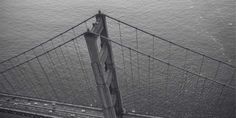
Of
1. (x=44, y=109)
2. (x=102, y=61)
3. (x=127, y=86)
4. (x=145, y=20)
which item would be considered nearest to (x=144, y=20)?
(x=145, y=20)

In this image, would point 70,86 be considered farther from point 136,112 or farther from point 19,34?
point 19,34

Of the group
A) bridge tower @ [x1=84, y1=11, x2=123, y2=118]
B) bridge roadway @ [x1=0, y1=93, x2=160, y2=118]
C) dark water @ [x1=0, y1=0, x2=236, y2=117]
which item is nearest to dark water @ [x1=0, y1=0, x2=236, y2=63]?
dark water @ [x1=0, y1=0, x2=236, y2=117]

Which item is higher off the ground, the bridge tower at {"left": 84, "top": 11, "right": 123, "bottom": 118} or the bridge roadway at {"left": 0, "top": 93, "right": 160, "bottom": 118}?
the bridge tower at {"left": 84, "top": 11, "right": 123, "bottom": 118}

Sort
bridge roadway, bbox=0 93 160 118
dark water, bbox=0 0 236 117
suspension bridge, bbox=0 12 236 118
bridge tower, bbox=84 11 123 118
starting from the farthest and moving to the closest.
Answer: dark water, bbox=0 0 236 117 → suspension bridge, bbox=0 12 236 118 → bridge roadway, bbox=0 93 160 118 → bridge tower, bbox=84 11 123 118

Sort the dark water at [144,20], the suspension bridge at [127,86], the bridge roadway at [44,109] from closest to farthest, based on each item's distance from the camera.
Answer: the bridge roadway at [44,109] < the suspension bridge at [127,86] < the dark water at [144,20]

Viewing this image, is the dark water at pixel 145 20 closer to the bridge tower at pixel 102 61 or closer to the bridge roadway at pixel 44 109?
the bridge roadway at pixel 44 109

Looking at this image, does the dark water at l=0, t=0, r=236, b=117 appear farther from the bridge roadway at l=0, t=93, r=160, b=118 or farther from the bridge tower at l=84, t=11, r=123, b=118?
the bridge tower at l=84, t=11, r=123, b=118

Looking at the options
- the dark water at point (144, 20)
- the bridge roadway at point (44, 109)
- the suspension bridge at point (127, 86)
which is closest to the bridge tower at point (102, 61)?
the suspension bridge at point (127, 86)

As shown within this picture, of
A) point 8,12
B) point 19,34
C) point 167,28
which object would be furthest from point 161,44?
point 8,12
